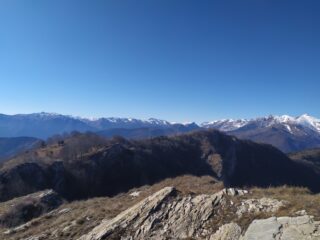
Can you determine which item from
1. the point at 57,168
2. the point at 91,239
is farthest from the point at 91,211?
the point at 57,168

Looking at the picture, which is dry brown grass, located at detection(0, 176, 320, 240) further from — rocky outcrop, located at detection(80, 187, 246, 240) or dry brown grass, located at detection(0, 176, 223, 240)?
rocky outcrop, located at detection(80, 187, 246, 240)

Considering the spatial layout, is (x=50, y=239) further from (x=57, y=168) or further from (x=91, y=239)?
(x=57, y=168)

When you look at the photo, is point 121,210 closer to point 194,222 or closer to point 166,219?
point 166,219

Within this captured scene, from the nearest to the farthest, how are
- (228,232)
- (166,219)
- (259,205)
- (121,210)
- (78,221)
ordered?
(228,232) < (259,205) < (166,219) < (78,221) < (121,210)

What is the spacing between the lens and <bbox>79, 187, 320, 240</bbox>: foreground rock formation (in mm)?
15828

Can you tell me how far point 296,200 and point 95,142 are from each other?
186206mm

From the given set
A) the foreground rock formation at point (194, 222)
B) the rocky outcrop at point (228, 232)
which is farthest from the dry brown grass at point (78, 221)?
the rocky outcrop at point (228, 232)

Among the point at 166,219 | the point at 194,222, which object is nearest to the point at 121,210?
the point at 166,219

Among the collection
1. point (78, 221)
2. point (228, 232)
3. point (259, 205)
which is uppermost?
point (259, 205)

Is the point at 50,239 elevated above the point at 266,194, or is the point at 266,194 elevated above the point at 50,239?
the point at 266,194

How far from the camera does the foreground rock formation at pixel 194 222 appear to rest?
15.8 meters

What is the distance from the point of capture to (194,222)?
19.3m

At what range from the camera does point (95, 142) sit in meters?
200

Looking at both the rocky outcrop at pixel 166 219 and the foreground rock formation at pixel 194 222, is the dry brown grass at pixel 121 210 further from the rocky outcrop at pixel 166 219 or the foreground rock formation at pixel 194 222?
the rocky outcrop at pixel 166 219
